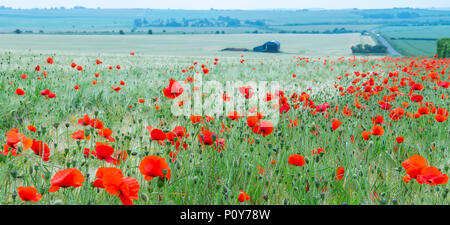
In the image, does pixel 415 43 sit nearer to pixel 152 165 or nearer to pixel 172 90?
pixel 172 90

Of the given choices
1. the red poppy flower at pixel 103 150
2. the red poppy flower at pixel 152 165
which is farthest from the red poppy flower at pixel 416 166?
the red poppy flower at pixel 103 150

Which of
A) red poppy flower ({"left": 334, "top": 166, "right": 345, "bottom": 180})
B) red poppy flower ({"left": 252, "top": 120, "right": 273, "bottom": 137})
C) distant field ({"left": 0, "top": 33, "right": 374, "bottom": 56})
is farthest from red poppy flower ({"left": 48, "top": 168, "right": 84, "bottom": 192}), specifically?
distant field ({"left": 0, "top": 33, "right": 374, "bottom": 56})

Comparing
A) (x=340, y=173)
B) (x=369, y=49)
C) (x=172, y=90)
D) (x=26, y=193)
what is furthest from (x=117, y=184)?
(x=369, y=49)

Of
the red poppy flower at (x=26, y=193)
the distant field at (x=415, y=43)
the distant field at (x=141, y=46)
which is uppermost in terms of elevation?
the red poppy flower at (x=26, y=193)

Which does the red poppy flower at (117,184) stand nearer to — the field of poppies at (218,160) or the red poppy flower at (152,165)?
the field of poppies at (218,160)

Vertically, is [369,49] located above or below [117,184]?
below

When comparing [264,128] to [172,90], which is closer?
[264,128]

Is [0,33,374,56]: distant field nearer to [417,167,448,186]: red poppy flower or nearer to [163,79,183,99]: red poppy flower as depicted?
[163,79,183,99]: red poppy flower

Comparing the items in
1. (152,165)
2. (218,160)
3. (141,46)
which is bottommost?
(141,46)

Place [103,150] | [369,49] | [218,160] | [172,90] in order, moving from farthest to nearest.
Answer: [369,49], [172,90], [218,160], [103,150]

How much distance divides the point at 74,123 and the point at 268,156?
2.40 meters
